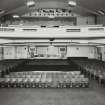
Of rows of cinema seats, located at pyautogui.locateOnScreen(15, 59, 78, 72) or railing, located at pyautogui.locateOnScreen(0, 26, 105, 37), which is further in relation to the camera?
rows of cinema seats, located at pyautogui.locateOnScreen(15, 59, 78, 72)

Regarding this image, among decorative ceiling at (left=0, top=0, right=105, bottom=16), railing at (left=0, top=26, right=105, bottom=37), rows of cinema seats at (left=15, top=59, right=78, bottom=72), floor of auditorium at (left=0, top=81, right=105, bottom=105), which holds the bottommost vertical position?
floor of auditorium at (left=0, top=81, right=105, bottom=105)

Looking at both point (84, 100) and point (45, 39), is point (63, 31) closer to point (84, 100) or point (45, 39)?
point (45, 39)

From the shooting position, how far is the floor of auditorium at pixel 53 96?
38.5 feet

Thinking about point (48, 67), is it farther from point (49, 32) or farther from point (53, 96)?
point (53, 96)

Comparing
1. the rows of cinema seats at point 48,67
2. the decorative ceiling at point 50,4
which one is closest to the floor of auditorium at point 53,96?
the rows of cinema seats at point 48,67

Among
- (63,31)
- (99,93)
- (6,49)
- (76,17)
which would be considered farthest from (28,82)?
(76,17)

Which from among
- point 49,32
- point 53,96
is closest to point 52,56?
point 49,32

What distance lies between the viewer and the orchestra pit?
44.3 feet

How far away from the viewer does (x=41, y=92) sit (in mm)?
14500

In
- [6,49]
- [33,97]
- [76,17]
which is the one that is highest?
[76,17]

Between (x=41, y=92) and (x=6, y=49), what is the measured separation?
23.3m

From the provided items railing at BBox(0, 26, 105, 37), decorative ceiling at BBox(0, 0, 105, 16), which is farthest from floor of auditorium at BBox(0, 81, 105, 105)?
decorative ceiling at BBox(0, 0, 105, 16)

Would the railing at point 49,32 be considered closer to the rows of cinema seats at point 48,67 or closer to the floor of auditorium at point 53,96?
the rows of cinema seats at point 48,67

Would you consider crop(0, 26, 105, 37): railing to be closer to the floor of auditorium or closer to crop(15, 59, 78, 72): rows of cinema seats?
crop(15, 59, 78, 72): rows of cinema seats
